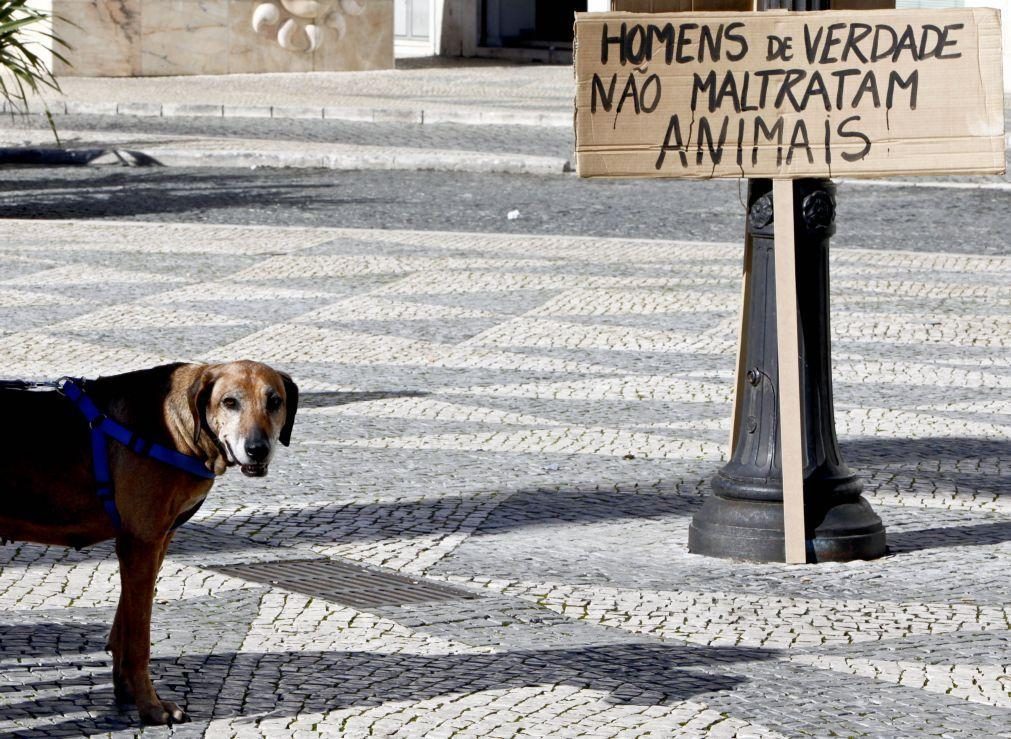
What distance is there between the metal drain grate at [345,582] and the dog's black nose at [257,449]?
1275mm

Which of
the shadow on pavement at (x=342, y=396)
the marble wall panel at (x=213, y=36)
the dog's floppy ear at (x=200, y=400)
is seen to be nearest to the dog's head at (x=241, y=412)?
the dog's floppy ear at (x=200, y=400)

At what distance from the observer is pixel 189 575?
5.61 meters

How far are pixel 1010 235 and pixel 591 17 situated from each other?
803cm

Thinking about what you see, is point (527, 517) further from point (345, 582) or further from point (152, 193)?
point (152, 193)

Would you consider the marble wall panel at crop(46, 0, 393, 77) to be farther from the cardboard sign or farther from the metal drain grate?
the metal drain grate

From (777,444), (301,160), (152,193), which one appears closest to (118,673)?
(777,444)

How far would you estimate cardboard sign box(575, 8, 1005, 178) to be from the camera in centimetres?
600

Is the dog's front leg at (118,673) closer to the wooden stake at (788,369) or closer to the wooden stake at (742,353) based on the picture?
the wooden stake at (788,369)

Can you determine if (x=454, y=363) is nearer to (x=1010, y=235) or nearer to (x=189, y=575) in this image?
(x=189, y=575)

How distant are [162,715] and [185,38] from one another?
74.4 feet

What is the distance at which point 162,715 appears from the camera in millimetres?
4359

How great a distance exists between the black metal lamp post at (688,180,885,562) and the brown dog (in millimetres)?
2161

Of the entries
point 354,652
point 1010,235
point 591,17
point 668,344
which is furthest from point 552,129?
point 354,652

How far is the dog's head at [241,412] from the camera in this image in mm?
4172
